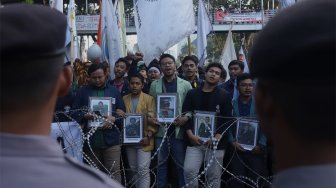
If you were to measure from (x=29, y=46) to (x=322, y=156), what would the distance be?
0.70 metres

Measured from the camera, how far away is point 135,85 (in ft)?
22.9

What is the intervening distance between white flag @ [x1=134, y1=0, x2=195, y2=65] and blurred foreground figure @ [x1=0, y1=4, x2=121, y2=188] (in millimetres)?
7999

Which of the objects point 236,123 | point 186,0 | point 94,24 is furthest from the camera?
point 94,24

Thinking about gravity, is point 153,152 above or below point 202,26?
below

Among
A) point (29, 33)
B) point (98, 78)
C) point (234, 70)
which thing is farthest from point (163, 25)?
point (29, 33)

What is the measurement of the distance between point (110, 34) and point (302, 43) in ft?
32.1

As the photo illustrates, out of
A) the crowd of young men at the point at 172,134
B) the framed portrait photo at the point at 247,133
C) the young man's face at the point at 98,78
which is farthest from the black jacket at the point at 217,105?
the young man's face at the point at 98,78

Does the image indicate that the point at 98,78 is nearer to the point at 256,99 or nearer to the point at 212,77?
the point at 212,77

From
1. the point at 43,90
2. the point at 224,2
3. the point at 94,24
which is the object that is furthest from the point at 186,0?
the point at 224,2

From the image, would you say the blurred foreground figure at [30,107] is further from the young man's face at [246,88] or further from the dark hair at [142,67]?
the dark hair at [142,67]

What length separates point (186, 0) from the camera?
9531 millimetres

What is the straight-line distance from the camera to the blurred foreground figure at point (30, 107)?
4.22ft

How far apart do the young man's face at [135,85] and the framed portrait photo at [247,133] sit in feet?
4.38

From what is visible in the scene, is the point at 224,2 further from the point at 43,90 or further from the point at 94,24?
the point at 43,90
